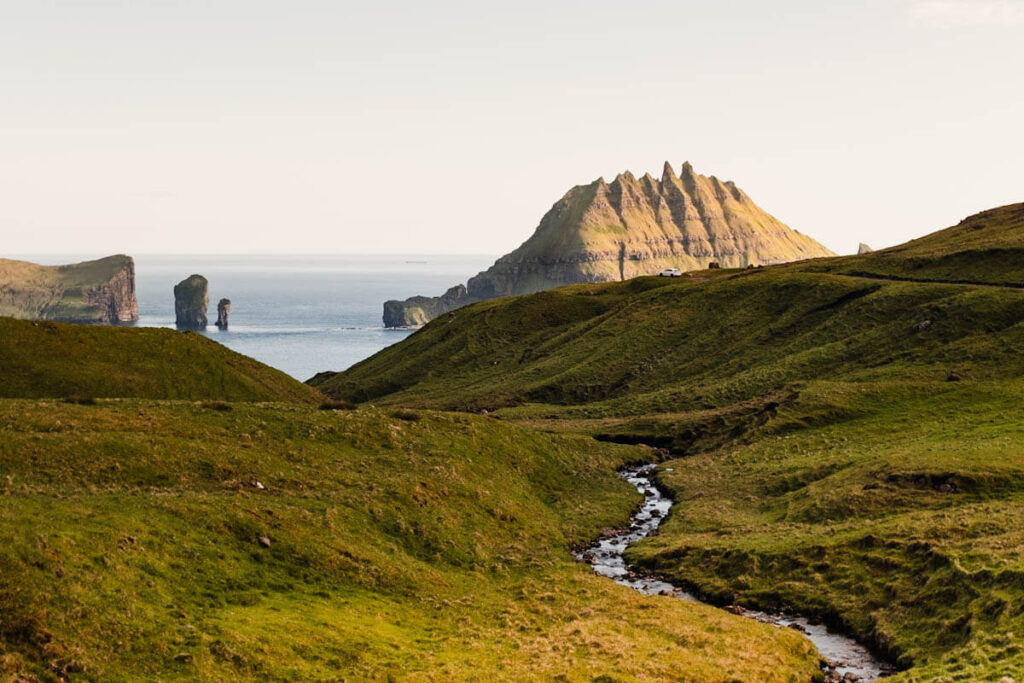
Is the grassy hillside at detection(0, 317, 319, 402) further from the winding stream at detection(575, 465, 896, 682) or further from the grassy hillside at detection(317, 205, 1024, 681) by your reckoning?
the winding stream at detection(575, 465, 896, 682)

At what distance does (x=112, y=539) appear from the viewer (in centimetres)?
3566

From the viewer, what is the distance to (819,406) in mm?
89125

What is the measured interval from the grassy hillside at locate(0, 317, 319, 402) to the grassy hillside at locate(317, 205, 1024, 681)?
34.6 metres

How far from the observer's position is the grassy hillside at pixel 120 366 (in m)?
80.1

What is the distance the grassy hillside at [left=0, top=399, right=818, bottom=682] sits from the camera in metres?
30.8

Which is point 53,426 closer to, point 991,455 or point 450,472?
point 450,472

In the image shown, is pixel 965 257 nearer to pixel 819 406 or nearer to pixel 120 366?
pixel 819 406

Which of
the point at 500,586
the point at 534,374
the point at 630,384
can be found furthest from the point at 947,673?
the point at 534,374

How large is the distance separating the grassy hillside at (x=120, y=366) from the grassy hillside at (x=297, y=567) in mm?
20679

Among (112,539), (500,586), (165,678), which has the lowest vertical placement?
(500,586)

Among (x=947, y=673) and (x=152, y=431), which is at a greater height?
(x=152, y=431)

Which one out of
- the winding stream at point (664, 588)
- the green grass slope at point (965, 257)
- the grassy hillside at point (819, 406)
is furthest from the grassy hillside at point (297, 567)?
the green grass slope at point (965, 257)

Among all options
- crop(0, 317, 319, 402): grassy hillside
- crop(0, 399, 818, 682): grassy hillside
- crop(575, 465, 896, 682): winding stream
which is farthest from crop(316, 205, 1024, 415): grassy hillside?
crop(0, 399, 818, 682): grassy hillside

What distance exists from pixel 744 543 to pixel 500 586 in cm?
1662
